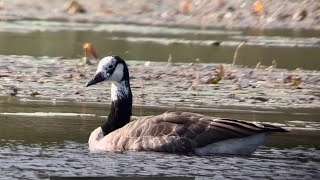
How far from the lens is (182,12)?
32906mm

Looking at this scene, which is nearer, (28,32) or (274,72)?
(274,72)

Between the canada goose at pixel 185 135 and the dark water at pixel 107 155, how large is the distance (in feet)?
0.52

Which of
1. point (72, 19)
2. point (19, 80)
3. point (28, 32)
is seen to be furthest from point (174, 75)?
point (72, 19)

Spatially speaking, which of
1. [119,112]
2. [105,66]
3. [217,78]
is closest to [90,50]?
[217,78]

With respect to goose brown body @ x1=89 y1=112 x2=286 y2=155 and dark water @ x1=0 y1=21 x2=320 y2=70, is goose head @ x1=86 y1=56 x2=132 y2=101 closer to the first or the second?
goose brown body @ x1=89 y1=112 x2=286 y2=155

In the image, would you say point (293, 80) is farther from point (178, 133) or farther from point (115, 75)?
point (178, 133)

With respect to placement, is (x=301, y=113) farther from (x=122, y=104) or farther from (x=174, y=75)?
(x=174, y=75)

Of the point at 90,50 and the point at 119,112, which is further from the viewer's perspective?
the point at 90,50

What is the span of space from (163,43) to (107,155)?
13262 mm

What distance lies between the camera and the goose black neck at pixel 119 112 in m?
14.6

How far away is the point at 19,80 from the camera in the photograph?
19266mm

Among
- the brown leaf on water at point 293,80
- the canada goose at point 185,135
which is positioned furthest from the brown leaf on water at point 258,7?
the canada goose at point 185,135

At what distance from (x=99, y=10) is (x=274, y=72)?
14.3 metres

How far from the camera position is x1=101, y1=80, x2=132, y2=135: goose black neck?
14617mm
